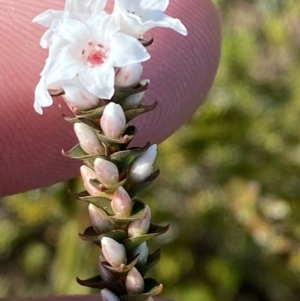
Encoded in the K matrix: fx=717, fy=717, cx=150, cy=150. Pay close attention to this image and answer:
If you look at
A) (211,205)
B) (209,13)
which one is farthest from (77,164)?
(211,205)

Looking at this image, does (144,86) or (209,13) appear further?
(209,13)

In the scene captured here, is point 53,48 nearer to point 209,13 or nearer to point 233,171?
point 209,13

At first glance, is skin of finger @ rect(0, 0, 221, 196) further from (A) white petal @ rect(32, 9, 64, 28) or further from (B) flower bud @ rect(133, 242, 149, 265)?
(B) flower bud @ rect(133, 242, 149, 265)

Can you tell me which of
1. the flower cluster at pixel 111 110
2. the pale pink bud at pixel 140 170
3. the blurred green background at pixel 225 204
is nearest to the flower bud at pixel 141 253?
the flower cluster at pixel 111 110

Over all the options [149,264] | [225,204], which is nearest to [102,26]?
[149,264]

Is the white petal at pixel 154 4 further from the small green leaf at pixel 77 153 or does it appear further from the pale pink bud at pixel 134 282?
the pale pink bud at pixel 134 282

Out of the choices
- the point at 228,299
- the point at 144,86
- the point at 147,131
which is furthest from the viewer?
the point at 228,299

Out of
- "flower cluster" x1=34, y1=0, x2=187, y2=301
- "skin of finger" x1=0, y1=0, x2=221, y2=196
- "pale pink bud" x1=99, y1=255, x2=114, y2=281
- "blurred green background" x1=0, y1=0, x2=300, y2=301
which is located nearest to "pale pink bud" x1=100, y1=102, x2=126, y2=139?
"flower cluster" x1=34, y1=0, x2=187, y2=301
